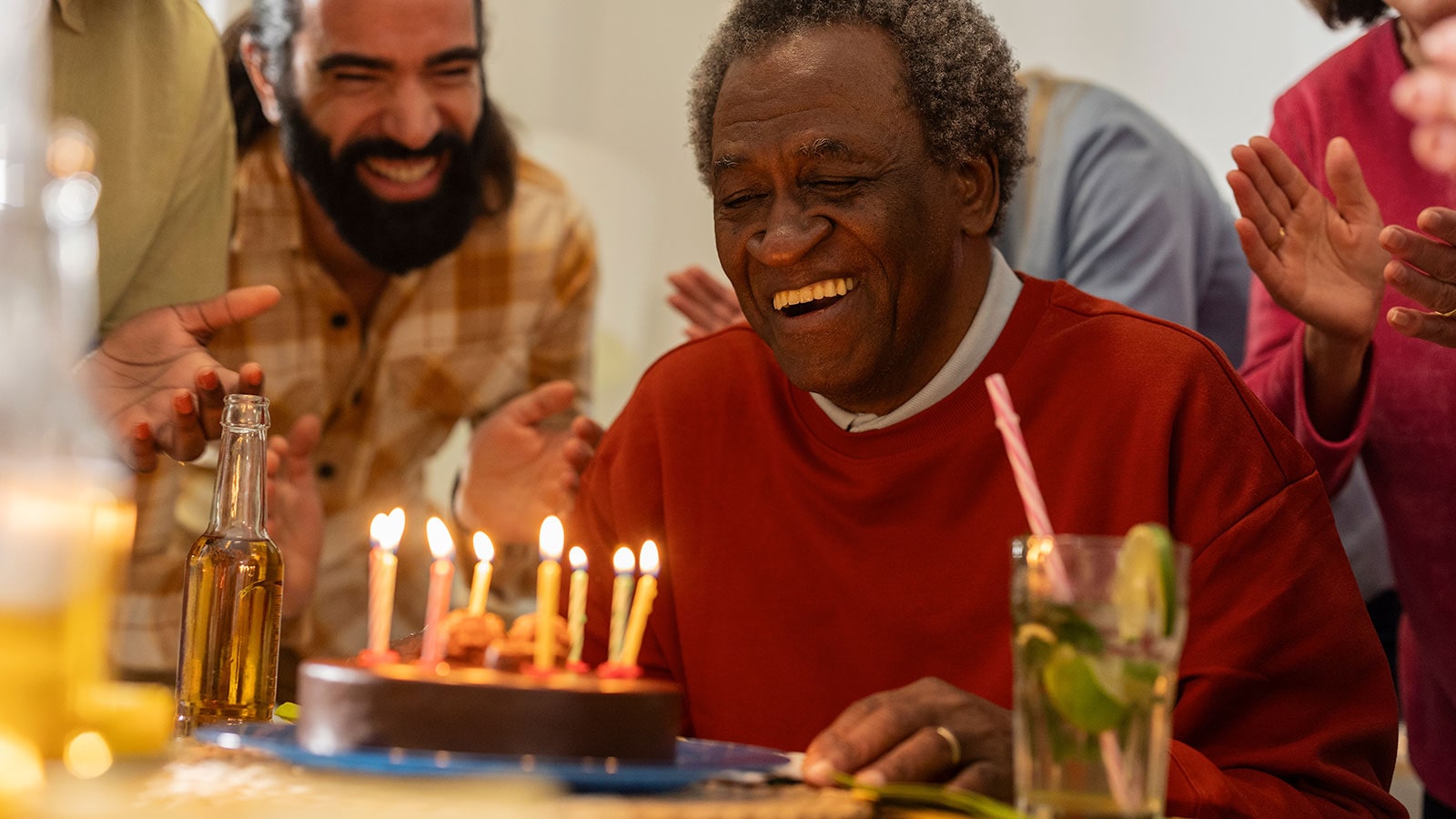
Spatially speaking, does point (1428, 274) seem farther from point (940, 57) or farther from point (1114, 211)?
point (1114, 211)

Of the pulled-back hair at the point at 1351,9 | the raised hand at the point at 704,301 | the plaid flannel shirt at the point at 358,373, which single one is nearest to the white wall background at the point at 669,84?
the plaid flannel shirt at the point at 358,373

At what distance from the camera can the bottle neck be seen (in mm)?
1528

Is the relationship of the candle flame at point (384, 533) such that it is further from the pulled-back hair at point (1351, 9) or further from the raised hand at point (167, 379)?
the pulled-back hair at point (1351, 9)

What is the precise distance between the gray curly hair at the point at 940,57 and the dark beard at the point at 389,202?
4.15 ft

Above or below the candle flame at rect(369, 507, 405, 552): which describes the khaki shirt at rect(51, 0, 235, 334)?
above

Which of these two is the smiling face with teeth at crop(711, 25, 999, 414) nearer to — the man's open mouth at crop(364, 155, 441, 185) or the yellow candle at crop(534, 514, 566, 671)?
the yellow candle at crop(534, 514, 566, 671)

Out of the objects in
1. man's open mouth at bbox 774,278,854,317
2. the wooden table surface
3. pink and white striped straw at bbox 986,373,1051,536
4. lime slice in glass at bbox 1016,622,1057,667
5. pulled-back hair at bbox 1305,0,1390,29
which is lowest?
the wooden table surface

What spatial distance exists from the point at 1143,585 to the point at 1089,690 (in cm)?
7

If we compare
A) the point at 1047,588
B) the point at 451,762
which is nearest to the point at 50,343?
the point at 451,762

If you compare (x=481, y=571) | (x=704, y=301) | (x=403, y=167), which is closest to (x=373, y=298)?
(x=403, y=167)

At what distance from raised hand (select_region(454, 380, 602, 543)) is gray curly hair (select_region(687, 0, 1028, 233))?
122 centimetres

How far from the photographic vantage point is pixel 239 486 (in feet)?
5.04

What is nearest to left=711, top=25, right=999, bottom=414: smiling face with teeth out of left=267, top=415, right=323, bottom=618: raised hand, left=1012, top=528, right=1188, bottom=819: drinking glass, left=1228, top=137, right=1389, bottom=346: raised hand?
left=1228, top=137, right=1389, bottom=346: raised hand

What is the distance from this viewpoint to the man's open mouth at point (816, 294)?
179 cm
